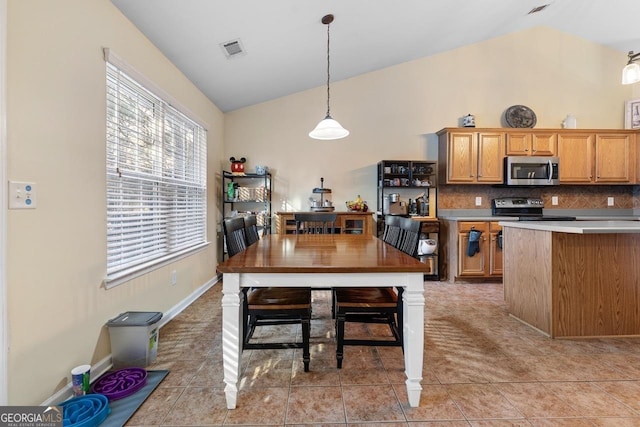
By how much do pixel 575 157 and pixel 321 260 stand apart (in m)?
4.60

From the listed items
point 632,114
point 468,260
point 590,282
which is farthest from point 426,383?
point 632,114

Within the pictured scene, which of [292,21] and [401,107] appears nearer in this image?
[292,21]

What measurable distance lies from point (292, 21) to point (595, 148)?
14.9 feet

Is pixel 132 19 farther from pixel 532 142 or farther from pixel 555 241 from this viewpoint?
pixel 532 142

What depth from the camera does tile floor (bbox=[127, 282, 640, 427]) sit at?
1491mm

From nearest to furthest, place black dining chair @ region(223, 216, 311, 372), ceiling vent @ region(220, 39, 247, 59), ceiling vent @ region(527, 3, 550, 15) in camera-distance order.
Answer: black dining chair @ region(223, 216, 311, 372) → ceiling vent @ region(220, 39, 247, 59) → ceiling vent @ region(527, 3, 550, 15)

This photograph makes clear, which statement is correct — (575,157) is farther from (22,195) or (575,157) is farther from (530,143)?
(22,195)

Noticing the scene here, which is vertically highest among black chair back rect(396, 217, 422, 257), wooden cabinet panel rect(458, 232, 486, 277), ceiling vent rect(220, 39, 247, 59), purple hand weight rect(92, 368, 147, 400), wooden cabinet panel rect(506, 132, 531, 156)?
ceiling vent rect(220, 39, 247, 59)

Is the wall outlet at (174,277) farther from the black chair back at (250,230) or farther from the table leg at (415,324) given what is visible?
the table leg at (415,324)

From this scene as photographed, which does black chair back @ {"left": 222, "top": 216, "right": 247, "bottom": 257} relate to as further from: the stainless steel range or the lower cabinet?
the stainless steel range

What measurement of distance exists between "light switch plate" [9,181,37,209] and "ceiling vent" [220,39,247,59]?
6.67 ft

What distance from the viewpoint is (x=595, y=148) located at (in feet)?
14.0

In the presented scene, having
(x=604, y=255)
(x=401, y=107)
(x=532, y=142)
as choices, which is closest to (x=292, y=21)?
(x=401, y=107)
